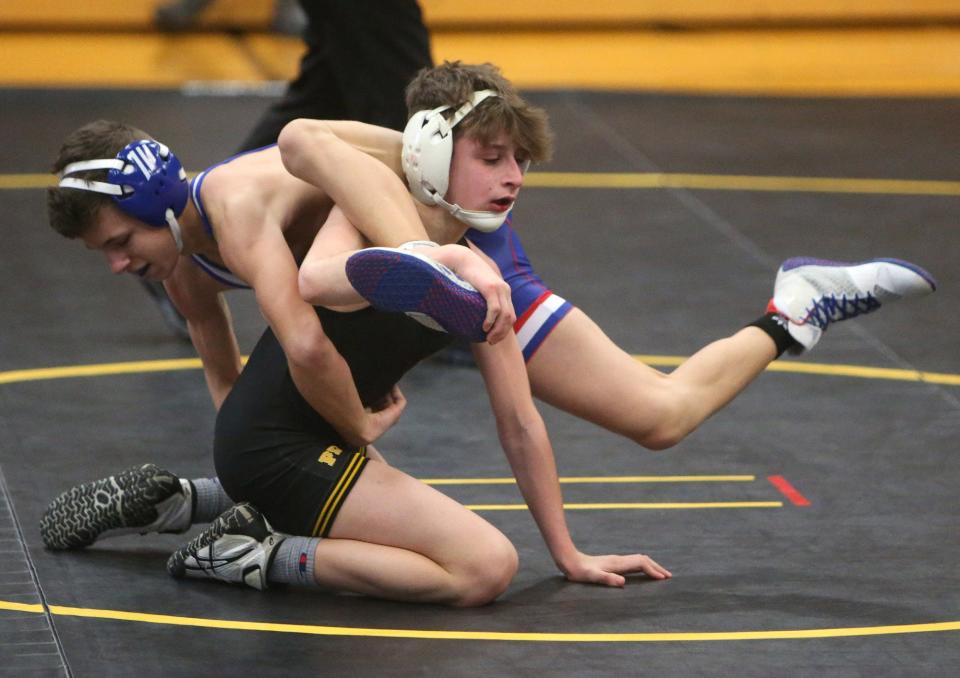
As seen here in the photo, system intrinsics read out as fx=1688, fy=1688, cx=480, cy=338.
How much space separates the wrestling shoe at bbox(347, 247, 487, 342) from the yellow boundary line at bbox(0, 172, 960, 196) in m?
4.38

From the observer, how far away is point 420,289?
2961 millimetres

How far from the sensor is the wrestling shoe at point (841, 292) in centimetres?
389

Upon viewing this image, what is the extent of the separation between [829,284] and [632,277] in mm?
2082

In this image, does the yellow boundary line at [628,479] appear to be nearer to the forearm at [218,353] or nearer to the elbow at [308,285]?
the forearm at [218,353]

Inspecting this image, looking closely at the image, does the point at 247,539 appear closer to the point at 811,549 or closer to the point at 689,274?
the point at 811,549

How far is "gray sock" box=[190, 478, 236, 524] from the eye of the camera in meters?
3.76

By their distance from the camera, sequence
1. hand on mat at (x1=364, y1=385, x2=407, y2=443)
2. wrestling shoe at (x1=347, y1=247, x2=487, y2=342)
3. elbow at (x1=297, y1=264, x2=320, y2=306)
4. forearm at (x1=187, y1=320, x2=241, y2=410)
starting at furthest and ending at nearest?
forearm at (x1=187, y1=320, x2=241, y2=410)
hand on mat at (x1=364, y1=385, x2=407, y2=443)
elbow at (x1=297, y1=264, x2=320, y2=306)
wrestling shoe at (x1=347, y1=247, x2=487, y2=342)

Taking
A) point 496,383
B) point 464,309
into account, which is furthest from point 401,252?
point 496,383

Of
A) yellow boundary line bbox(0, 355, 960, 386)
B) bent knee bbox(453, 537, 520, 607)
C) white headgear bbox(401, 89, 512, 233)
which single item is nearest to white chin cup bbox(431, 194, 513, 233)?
white headgear bbox(401, 89, 512, 233)

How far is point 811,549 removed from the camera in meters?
3.75

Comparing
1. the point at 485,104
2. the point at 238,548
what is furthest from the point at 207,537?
the point at 485,104

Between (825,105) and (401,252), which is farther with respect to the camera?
(825,105)

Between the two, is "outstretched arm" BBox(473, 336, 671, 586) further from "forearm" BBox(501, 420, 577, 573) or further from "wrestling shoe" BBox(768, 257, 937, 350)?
"wrestling shoe" BBox(768, 257, 937, 350)

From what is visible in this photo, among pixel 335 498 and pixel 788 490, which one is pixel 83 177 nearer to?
pixel 335 498
